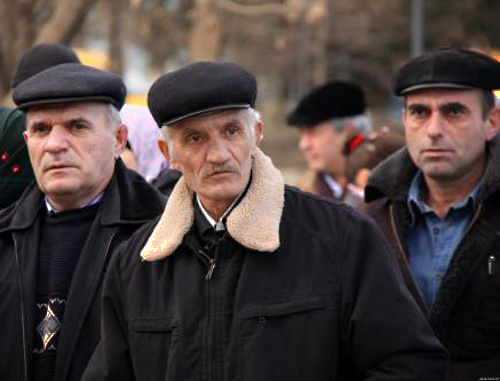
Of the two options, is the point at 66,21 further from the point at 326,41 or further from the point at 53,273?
the point at 326,41

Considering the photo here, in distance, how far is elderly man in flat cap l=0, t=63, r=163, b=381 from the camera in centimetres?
402

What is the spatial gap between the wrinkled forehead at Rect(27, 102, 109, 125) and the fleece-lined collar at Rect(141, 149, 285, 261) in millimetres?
831

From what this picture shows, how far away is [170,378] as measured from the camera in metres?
3.21

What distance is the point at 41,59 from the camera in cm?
582

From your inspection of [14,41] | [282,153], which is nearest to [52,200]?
[14,41]

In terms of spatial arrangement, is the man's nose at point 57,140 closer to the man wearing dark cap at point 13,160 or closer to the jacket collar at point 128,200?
the jacket collar at point 128,200

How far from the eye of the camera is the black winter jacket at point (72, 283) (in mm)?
3992

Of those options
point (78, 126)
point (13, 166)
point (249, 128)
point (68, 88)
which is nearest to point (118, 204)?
point (78, 126)

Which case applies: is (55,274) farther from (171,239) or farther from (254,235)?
(254,235)

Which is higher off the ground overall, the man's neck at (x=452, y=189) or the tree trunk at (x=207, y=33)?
the tree trunk at (x=207, y=33)

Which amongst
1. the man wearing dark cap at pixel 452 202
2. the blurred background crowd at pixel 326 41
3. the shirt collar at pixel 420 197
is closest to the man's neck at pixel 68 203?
the man wearing dark cap at pixel 452 202

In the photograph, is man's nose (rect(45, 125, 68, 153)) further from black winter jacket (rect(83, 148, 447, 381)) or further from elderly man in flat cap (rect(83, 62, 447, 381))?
black winter jacket (rect(83, 148, 447, 381))

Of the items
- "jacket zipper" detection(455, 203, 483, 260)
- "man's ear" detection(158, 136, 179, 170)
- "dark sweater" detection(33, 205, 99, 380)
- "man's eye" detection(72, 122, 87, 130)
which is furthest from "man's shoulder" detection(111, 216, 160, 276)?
"jacket zipper" detection(455, 203, 483, 260)

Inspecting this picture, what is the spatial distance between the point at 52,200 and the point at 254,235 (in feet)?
4.43
